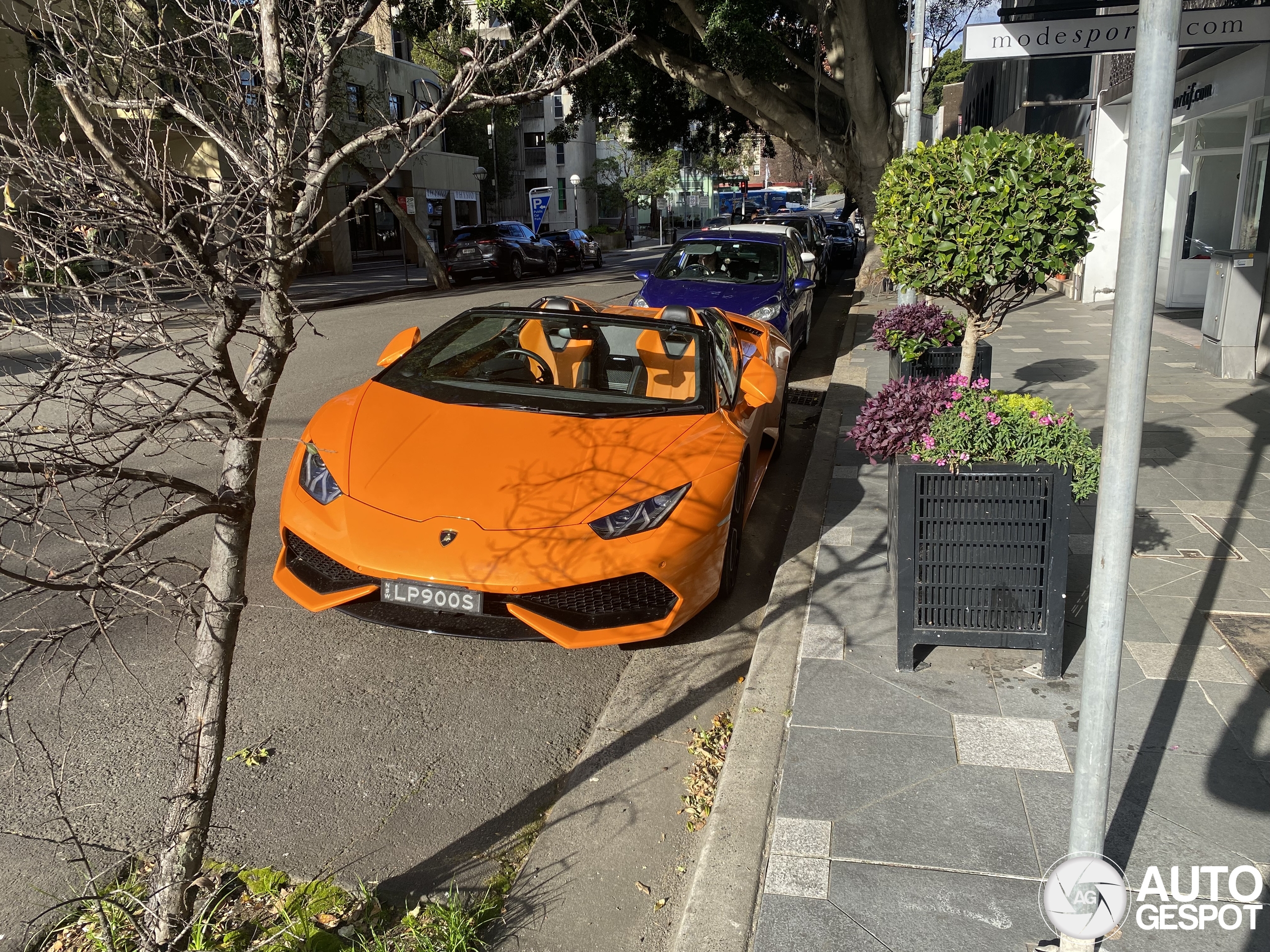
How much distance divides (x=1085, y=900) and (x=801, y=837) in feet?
2.72

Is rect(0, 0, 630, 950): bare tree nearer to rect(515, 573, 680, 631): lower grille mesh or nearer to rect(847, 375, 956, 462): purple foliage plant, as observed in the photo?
rect(515, 573, 680, 631): lower grille mesh

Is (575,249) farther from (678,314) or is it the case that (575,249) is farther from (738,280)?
(678,314)

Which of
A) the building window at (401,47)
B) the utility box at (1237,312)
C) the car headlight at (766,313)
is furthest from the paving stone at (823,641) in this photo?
the building window at (401,47)

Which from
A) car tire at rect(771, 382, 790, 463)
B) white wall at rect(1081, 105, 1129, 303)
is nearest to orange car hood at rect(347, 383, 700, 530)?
car tire at rect(771, 382, 790, 463)

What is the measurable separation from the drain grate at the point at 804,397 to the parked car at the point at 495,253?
2009 centimetres

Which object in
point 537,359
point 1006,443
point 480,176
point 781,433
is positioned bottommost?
point 781,433

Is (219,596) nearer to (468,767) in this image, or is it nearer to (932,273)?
(468,767)

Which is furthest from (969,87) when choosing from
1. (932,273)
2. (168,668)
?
(168,668)

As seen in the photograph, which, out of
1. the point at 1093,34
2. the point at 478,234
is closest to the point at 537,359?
the point at 1093,34

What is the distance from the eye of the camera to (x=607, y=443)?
4.82 meters

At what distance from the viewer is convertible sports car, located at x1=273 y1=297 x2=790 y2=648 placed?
13.7 feet

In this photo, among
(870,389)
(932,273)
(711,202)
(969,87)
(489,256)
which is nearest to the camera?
(932,273)

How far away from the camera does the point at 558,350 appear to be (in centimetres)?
644

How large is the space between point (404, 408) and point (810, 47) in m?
23.8
